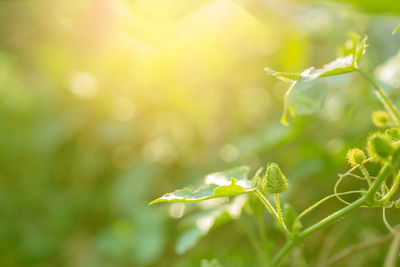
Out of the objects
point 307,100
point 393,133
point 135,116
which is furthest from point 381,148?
point 135,116

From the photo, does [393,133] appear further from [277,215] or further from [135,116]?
[135,116]

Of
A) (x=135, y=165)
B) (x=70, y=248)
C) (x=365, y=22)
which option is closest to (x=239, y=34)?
(x=365, y=22)

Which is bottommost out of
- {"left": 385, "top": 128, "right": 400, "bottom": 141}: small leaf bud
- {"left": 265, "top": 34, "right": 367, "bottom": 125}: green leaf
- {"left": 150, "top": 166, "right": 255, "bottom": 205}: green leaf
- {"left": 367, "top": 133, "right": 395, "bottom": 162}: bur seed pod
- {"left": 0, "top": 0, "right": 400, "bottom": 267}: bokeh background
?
{"left": 367, "top": 133, "right": 395, "bottom": 162}: bur seed pod

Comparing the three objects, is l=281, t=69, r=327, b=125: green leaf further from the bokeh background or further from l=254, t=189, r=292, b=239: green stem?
the bokeh background

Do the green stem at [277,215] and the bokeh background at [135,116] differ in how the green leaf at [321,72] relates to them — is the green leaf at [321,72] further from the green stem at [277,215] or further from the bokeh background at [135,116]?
the bokeh background at [135,116]

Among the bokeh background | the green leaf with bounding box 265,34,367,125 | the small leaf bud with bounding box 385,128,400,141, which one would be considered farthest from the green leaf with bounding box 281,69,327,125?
the bokeh background

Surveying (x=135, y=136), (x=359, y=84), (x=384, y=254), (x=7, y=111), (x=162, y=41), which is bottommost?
(x=384, y=254)

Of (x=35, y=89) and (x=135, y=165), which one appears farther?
(x=35, y=89)

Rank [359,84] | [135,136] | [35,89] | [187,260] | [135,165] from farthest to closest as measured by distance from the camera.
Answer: [35,89]
[135,136]
[135,165]
[359,84]
[187,260]

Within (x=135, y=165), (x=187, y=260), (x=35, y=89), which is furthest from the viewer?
(x=35, y=89)

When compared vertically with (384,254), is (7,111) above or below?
above

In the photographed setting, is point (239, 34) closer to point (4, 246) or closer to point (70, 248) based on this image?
point (70, 248)
